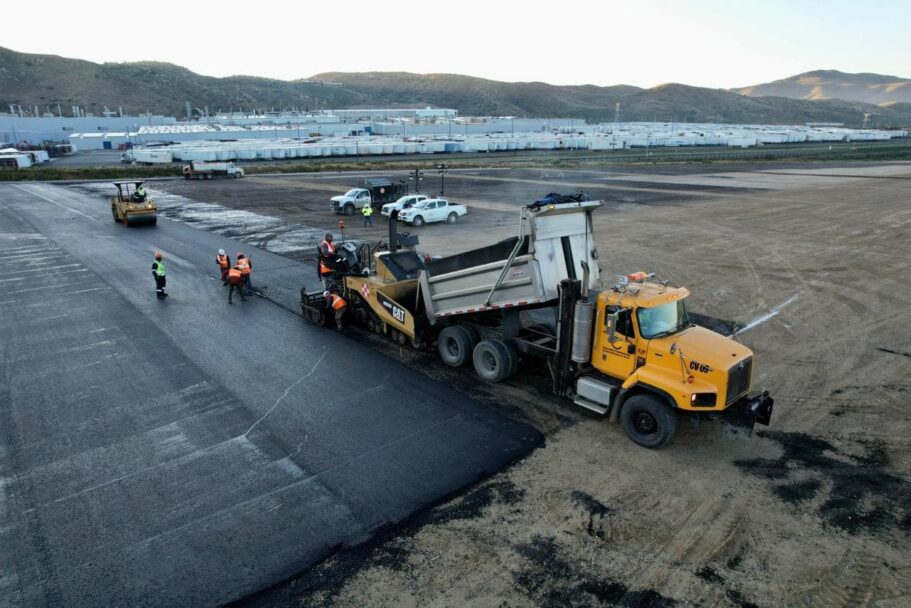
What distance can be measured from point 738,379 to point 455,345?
17.7 ft

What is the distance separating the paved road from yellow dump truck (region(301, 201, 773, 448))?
1206 mm

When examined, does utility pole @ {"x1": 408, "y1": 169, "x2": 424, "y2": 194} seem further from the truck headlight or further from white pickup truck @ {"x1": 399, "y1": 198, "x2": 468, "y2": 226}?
the truck headlight

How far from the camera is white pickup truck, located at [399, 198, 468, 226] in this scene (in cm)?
2902

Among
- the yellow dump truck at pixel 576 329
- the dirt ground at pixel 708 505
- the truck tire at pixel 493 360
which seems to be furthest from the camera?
the truck tire at pixel 493 360

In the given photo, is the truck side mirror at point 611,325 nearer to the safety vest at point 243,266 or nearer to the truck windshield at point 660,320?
the truck windshield at point 660,320

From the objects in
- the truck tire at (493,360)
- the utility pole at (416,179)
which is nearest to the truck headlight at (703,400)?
the truck tire at (493,360)

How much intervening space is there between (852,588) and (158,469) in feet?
29.3

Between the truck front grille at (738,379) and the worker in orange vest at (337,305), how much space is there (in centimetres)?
874

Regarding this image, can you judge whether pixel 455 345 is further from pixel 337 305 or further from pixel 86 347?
pixel 86 347

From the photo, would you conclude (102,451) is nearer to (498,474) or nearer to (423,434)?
(423,434)

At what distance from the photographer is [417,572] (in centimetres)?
608

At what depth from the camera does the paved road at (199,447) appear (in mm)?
6191

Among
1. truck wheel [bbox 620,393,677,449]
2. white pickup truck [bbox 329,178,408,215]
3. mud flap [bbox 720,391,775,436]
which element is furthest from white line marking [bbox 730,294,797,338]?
white pickup truck [bbox 329,178,408,215]

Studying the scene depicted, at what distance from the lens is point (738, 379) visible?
7.95m
